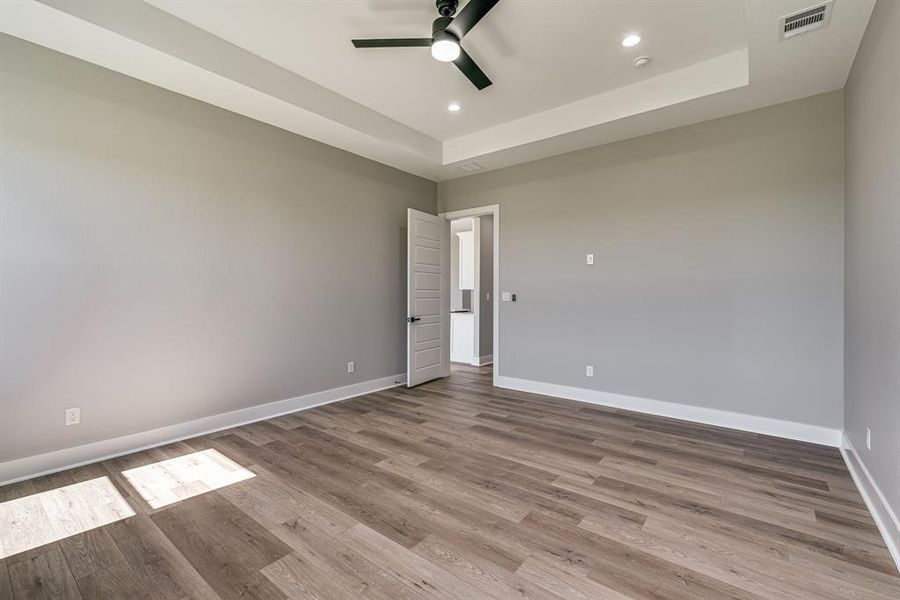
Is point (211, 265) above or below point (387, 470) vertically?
above

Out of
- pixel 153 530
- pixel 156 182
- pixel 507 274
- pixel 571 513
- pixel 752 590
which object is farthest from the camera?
pixel 507 274

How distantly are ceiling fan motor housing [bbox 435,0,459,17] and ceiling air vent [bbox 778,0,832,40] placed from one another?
78.0 inches

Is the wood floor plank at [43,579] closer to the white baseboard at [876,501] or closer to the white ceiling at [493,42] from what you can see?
the white ceiling at [493,42]

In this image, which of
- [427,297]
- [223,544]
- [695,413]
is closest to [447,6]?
[223,544]

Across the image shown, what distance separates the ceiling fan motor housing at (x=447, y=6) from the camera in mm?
2395

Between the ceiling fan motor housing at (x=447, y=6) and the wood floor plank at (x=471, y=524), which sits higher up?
the ceiling fan motor housing at (x=447, y=6)

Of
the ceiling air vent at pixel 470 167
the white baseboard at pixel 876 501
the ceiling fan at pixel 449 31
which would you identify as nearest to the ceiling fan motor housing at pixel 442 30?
the ceiling fan at pixel 449 31

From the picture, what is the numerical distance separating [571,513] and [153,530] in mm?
2234

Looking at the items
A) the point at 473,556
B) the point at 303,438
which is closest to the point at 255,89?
the point at 303,438

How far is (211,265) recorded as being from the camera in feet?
11.2

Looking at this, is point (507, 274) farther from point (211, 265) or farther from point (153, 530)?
point (153, 530)

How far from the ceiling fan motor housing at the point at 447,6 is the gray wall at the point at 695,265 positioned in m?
2.47

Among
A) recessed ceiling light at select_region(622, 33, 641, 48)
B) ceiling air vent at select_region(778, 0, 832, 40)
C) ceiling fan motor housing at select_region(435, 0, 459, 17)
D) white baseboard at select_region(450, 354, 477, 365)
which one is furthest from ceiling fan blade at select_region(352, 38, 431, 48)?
white baseboard at select_region(450, 354, 477, 365)

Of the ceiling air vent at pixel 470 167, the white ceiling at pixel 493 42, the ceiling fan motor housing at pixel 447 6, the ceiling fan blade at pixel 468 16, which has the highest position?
the white ceiling at pixel 493 42
